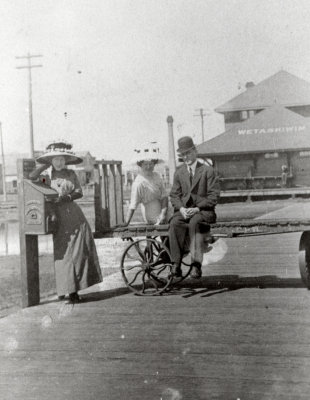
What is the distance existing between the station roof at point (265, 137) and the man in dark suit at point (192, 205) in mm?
27321

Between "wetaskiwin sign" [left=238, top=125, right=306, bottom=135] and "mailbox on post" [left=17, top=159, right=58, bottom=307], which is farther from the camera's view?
"wetaskiwin sign" [left=238, top=125, right=306, bottom=135]

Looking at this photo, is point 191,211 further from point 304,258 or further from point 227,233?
point 304,258

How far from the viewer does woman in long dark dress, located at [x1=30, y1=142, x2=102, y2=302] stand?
5926 millimetres

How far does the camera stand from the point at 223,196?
100 ft

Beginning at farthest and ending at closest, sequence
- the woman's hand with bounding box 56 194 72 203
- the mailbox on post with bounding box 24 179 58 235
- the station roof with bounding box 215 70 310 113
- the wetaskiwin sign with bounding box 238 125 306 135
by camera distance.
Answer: the station roof with bounding box 215 70 310 113 → the wetaskiwin sign with bounding box 238 125 306 135 → the woman's hand with bounding box 56 194 72 203 → the mailbox on post with bounding box 24 179 58 235

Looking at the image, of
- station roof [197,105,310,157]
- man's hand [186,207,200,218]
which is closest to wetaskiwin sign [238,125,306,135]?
A: station roof [197,105,310,157]

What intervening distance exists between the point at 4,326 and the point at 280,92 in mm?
46347

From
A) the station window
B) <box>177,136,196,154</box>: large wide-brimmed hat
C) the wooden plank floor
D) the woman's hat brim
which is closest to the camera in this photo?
the wooden plank floor

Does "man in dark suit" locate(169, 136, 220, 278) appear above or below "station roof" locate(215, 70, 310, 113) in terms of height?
below

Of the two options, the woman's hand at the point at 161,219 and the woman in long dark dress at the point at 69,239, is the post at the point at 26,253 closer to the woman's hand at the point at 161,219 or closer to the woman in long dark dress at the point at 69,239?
the woman in long dark dress at the point at 69,239

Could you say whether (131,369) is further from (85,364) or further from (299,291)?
(299,291)

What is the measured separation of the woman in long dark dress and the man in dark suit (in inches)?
33.1

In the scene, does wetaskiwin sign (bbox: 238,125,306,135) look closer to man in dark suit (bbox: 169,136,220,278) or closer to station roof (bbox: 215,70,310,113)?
station roof (bbox: 215,70,310,113)

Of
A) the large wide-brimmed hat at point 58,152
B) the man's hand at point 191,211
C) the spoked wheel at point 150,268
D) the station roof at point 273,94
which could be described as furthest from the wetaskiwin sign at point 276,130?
the large wide-brimmed hat at point 58,152
